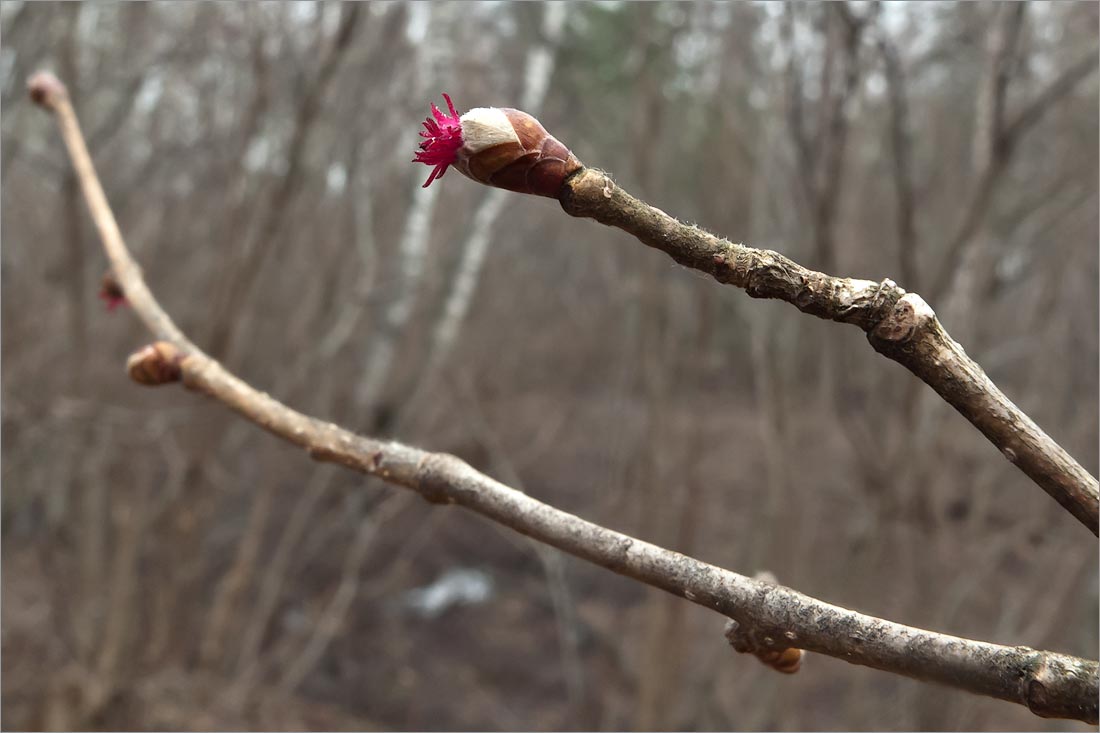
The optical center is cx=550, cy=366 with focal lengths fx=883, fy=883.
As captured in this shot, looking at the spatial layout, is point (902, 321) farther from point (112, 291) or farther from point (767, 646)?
point (112, 291)

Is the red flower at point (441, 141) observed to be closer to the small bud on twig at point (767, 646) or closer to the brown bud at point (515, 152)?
the brown bud at point (515, 152)

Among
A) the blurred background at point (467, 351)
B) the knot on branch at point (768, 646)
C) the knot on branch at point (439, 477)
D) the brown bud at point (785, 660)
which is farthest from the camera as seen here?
the blurred background at point (467, 351)

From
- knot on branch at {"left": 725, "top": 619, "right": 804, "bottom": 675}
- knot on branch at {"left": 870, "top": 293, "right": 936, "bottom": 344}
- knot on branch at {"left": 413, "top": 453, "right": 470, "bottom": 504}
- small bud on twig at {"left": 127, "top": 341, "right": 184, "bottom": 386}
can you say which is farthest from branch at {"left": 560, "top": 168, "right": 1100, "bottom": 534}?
small bud on twig at {"left": 127, "top": 341, "right": 184, "bottom": 386}

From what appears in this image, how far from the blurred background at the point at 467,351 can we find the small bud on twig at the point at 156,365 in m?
2.14

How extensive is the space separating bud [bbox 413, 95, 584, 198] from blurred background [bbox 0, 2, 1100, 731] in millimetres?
2220

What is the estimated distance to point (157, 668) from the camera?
4.72 m

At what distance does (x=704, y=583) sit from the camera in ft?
2.51

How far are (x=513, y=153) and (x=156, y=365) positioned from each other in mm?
785

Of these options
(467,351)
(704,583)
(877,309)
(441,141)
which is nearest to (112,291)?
(441,141)

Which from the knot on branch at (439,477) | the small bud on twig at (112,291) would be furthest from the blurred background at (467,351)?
the knot on branch at (439,477)

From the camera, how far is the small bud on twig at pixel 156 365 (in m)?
1.21

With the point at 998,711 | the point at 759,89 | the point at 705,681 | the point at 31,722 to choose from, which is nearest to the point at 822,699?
the point at 998,711

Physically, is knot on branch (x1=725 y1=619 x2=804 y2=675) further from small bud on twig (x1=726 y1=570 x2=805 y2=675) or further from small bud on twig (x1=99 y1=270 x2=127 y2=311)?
small bud on twig (x1=99 y1=270 x2=127 y2=311)

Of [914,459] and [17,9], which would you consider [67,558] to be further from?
[914,459]
